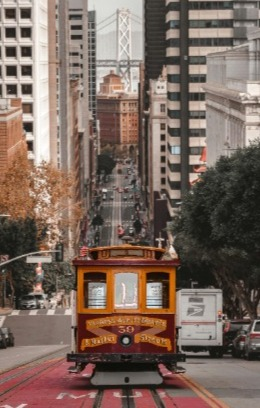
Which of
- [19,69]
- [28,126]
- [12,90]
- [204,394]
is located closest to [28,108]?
[28,126]

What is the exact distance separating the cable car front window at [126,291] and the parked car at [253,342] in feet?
70.7

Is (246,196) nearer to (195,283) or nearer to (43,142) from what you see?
(195,283)

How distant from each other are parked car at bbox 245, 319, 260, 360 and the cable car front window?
2156 cm

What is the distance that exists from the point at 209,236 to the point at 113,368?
46953 mm

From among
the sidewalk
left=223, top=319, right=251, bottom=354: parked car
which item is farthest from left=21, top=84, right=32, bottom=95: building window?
left=223, top=319, right=251, bottom=354: parked car

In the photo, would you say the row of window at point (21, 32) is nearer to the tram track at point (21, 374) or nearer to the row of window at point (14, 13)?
the row of window at point (14, 13)

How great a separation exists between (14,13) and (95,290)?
126 metres

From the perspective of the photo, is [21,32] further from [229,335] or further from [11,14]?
[229,335]

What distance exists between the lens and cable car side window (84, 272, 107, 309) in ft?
133

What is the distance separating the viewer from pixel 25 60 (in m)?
166

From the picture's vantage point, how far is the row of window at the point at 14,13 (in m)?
164

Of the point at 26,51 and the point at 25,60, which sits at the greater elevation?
the point at 26,51

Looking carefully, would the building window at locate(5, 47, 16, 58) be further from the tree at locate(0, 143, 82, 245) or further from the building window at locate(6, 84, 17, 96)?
the tree at locate(0, 143, 82, 245)

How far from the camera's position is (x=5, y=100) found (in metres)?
143
